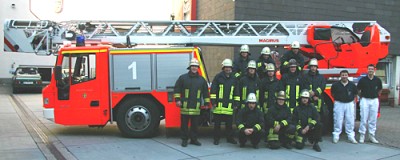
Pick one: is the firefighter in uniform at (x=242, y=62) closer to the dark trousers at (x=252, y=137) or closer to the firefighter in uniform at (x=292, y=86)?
the firefighter in uniform at (x=292, y=86)

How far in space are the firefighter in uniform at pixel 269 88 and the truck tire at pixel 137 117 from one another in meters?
2.38

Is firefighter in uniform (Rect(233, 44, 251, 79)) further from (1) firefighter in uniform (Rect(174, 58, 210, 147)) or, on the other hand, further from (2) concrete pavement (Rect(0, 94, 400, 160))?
(2) concrete pavement (Rect(0, 94, 400, 160))

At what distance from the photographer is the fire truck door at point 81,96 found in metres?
8.52

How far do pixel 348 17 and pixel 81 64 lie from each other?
12095mm

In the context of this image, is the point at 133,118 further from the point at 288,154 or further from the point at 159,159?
the point at 288,154

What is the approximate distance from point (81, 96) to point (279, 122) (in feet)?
14.1

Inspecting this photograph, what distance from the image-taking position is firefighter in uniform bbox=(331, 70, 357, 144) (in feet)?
27.0

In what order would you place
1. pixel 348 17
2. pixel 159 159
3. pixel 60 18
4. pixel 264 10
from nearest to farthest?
pixel 159 159 < pixel 264 10 < pixel 348 17 < pixel 60 18

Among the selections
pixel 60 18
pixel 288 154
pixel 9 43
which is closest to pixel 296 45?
pixel 288 154

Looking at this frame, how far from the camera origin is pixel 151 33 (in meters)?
9.33

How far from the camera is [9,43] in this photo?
9.05 metres

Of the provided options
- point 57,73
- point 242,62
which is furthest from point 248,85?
point 57,73

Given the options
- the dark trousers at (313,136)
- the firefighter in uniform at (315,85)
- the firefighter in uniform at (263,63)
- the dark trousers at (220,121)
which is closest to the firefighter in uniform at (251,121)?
the dark trousers at (220,121)

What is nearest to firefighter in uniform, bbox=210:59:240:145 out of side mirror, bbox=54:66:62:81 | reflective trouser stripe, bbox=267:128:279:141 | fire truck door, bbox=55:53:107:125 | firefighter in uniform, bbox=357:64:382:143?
reflective trouser stripe, bbox=267:128:279:141
